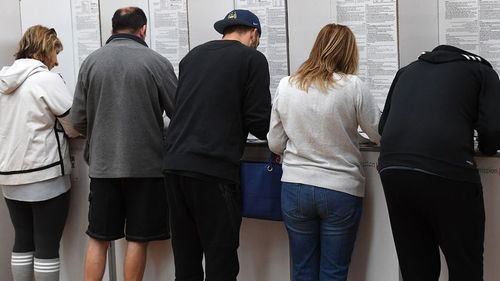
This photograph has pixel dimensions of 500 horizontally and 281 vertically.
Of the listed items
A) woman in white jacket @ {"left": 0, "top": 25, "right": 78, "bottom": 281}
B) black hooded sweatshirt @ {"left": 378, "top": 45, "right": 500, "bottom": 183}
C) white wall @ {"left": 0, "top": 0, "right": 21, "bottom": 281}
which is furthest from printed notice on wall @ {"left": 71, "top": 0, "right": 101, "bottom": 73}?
black hooded sweatshirt @ {"left": 378, "top": 45, "right": 500, "bottom": 183}

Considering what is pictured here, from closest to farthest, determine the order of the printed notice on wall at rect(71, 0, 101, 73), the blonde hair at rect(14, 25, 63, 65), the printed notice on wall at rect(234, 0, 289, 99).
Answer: the printed notice on wall at rect(234, 0, 289, 99), the blonde hair at rect(14, 25, 63, 65), the printed notice on wall at rect(71, 0, 101, 73)

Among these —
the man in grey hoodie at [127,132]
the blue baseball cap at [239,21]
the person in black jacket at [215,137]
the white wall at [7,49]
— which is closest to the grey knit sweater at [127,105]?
the man in grey hoodie at [127,132]

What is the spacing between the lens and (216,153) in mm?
2623

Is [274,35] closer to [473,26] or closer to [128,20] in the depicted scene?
[128,20]

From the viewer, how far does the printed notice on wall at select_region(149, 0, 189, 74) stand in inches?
140

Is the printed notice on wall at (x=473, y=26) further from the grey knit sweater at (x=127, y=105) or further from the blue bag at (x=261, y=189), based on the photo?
the grey knit sweater at (x=127, y=105)

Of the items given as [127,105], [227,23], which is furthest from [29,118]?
[227,23]

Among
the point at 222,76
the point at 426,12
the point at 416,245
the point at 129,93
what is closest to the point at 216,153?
the point at 222,76

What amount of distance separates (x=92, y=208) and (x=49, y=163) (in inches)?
17.6

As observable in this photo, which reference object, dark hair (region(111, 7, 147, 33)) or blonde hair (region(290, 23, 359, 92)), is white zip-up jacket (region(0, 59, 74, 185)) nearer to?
dark hair (region(111, 7, 147, 33))

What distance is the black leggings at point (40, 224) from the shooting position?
3.50 m

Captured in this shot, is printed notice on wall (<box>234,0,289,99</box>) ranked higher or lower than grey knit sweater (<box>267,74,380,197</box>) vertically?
higher

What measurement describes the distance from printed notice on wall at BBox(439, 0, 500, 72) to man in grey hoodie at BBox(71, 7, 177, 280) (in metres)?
1.23

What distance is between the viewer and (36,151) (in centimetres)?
343
